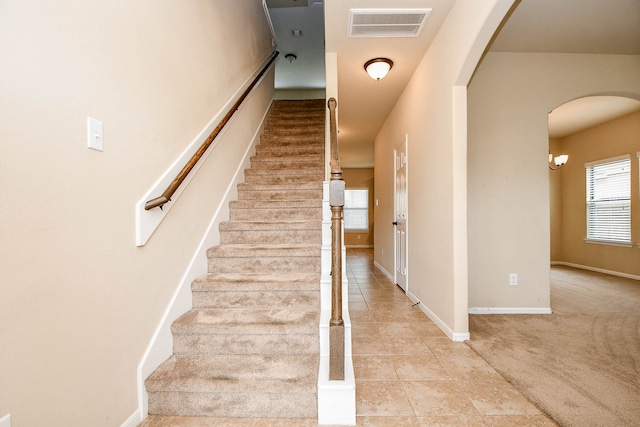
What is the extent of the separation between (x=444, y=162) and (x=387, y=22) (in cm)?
136

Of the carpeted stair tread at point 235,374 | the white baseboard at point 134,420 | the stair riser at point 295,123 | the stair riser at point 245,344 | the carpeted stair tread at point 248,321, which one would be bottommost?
the white baseboard at point 134,420

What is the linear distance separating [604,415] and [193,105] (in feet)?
10.0

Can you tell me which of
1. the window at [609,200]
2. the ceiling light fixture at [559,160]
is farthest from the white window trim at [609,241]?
the ceiling light fixture at [559,160]

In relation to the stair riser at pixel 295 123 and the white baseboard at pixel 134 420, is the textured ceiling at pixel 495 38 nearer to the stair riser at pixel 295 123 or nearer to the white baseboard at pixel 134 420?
the stair riser at pixel 295 123

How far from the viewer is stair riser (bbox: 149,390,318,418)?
4.91ft

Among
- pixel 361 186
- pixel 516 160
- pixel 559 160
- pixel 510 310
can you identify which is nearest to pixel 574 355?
pixel 510 310

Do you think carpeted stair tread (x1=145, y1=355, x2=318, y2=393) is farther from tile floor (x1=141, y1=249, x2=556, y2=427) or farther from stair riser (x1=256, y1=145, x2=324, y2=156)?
stair riser (x1=256, y1=145, x2=324, y2=156)

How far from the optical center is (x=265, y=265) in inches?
89.3

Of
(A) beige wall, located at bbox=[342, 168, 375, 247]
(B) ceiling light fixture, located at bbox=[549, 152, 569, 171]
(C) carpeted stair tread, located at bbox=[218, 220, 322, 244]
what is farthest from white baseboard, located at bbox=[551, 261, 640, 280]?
(C) carpeted stair tread, located at bbox=[218, 220, 322, 244]

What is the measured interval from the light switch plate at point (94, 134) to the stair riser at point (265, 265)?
47.1 inches

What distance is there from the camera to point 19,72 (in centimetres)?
97

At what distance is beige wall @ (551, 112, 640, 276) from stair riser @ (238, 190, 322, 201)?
5.65 meters

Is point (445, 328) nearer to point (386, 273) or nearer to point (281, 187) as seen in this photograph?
point (281, 187)

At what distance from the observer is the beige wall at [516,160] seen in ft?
10.5
